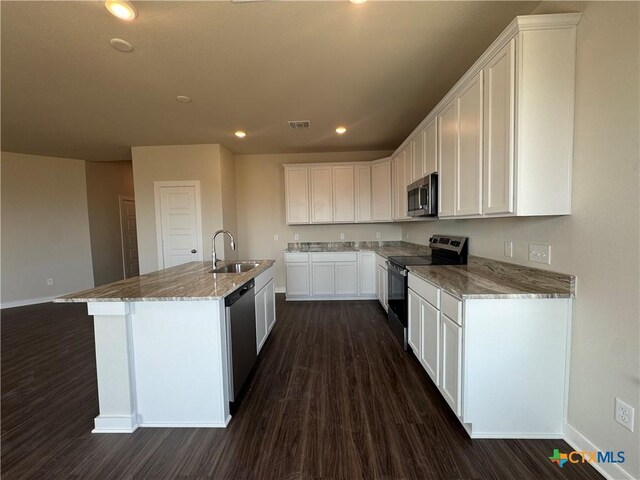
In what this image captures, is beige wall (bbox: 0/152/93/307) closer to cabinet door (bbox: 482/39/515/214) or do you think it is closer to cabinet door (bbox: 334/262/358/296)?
cabinet door (bbox: 334/262/358/296)

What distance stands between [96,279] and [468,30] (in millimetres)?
7242

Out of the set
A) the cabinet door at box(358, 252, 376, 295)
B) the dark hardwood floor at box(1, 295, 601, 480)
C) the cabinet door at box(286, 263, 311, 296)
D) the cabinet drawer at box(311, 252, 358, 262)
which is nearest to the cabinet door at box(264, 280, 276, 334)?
the dark hardwood floor at box(1, 295, 601, 480)

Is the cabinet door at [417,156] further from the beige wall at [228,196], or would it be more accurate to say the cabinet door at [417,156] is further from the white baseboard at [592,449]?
the beige wall at [228,196]

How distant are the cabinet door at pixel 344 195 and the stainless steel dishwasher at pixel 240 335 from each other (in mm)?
2681

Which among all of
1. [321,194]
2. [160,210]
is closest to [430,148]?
[321,194]

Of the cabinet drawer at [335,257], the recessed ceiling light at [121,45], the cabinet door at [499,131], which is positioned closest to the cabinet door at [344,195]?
the cabinet drawer at [335,257]

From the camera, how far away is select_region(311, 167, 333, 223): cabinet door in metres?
4.76

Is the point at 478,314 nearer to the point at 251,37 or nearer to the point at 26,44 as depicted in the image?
the point at 251,37

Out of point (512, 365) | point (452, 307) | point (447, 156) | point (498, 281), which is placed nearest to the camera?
point (512, 365)

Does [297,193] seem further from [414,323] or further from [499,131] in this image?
[499,131]

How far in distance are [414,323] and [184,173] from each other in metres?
4.31

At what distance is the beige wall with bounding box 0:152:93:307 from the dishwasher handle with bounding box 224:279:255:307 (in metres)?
5.07

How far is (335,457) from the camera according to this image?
1.53 meters

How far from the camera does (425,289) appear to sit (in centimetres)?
218
